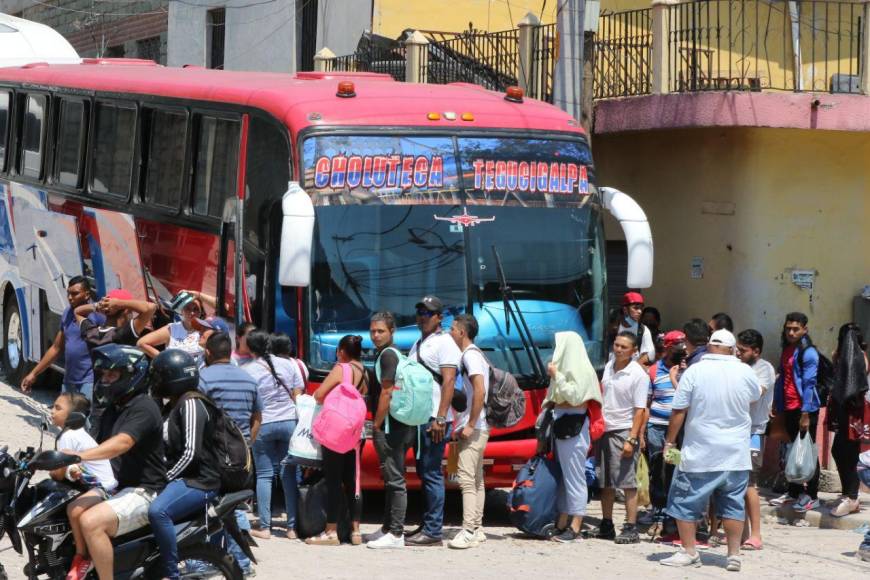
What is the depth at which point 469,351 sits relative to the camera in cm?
1005

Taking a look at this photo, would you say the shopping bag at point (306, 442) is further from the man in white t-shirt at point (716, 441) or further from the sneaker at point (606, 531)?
the man in white t-shirt at point (716, 441)

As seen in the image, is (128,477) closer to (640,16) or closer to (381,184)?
(381,184)

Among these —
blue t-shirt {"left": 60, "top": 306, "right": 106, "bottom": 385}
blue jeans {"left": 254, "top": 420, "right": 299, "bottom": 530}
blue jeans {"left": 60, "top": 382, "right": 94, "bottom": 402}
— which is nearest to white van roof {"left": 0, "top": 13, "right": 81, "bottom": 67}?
blue t-shirt {"left": 60, "top": 306, "right": 106, "bottom": 385}

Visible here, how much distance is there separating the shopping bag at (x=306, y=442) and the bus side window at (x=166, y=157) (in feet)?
11.2

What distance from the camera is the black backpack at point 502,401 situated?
33.6 feet

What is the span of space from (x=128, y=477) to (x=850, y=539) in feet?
20.0

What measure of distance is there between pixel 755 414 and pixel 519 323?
180 centimetres

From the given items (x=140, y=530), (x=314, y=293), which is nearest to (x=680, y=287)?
(x=314, y=293)

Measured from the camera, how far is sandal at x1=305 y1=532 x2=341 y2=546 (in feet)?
32.6

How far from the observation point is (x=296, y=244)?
10102 millimetres

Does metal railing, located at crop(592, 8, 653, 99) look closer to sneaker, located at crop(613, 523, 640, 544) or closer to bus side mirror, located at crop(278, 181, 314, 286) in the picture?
bus side mirror, located at crop(278, 181, 314, 286)

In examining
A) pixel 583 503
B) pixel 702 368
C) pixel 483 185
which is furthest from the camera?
pixel 483 185

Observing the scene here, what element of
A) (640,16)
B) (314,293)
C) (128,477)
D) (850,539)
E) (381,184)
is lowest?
(850,539)

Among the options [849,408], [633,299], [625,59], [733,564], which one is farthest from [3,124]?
[733,564]
